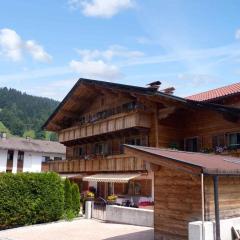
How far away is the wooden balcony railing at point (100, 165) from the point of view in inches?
1001

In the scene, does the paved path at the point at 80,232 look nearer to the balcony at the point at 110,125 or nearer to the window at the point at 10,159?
the balcony at the point at 110,125

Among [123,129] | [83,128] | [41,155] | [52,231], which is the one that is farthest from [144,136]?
[41,155]

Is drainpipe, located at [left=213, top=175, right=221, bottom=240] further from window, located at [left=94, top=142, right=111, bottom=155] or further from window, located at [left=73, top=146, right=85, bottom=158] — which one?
window, located at [left=73, top=146, right=85, bottom=158]

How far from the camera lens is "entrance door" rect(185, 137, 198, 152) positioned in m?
25.2

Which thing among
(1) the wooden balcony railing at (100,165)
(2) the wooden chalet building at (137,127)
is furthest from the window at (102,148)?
(1) the wooden balcony railing at (100,165)

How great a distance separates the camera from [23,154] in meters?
55.3

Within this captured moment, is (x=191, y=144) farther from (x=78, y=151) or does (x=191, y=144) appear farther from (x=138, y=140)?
(x=78, y=151)

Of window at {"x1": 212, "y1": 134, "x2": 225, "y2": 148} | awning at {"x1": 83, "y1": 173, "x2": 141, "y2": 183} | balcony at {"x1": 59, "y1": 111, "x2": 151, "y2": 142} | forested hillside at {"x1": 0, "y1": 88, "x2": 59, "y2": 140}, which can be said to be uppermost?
forested hillside at {"x1": 0, "y1": 88, "x2": 59, "y2": 140}

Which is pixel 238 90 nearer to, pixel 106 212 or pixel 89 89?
pixel 106 212

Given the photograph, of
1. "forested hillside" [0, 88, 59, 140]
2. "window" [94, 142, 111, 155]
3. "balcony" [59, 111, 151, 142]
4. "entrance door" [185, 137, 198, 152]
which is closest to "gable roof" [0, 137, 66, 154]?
"balcony" [59, 111, 151, 142]

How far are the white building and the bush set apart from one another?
1287 inches

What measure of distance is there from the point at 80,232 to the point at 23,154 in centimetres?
3991

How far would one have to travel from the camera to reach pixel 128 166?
84.6ft

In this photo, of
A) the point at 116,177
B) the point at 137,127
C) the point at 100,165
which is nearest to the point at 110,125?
the point at 137,127
